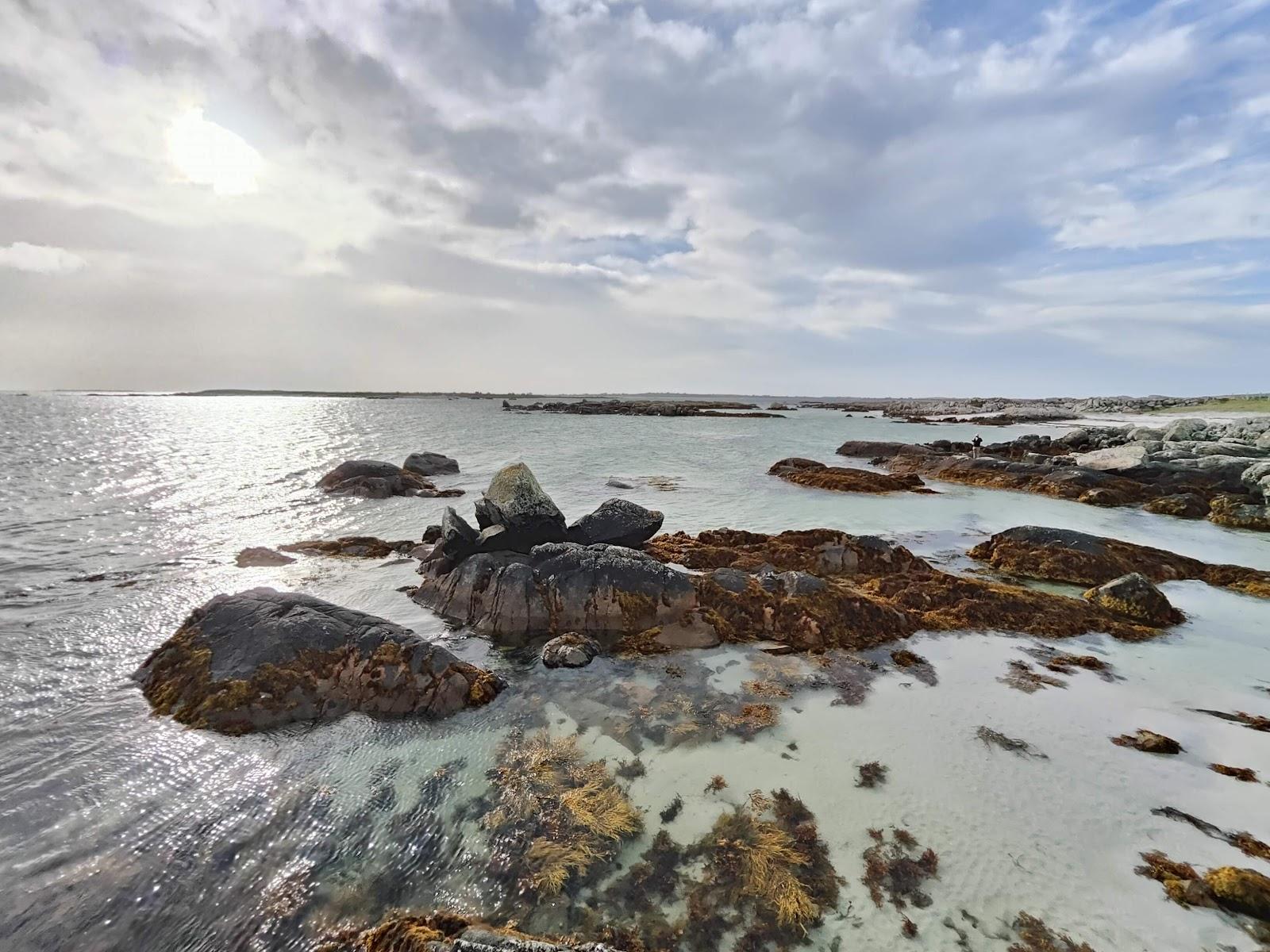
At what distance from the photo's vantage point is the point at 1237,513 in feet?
66.2

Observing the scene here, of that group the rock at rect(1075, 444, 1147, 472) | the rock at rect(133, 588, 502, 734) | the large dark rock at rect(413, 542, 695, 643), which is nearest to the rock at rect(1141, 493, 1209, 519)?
the rock at rect(1075, 444, 1147, 472)

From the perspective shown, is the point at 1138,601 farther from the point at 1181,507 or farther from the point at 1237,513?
the point at 1181,507

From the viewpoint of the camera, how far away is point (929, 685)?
333 inches

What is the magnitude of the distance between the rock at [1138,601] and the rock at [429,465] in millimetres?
29356

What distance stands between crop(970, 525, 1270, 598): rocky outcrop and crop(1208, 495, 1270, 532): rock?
26.5 feet

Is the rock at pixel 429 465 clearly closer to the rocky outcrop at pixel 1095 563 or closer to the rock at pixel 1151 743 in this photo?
the rocky outcrop at pixel 1095 563

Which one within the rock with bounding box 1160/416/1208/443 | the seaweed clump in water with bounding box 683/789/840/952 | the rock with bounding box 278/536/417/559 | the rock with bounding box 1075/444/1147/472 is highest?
the rock with bounding box 1160/416/1208/443

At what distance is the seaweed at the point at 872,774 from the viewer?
6188 millimetres

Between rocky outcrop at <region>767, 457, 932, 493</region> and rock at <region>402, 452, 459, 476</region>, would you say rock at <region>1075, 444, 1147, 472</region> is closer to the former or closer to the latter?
rocky outcrop at <region>767, 457, 932, 493</region>

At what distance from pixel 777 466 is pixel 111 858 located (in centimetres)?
3240

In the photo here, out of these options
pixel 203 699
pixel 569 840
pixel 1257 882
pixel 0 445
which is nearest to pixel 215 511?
pixel 203 699

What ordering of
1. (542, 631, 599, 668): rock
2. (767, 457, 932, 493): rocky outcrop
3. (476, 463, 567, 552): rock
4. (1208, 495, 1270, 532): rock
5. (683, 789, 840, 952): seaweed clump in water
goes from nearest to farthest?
1. (683, 789, 840, 952): seaweed clump in water
2. (542, 631, 599, 668): rock
3. (476, 463, 567, 552): rock
4. (1208, 495, 1270, 532): rock
5. (767, 457, 932, 493): rocky outcrop

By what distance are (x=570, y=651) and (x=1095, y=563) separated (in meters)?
13.7

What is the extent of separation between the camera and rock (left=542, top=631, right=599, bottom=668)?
912cm
